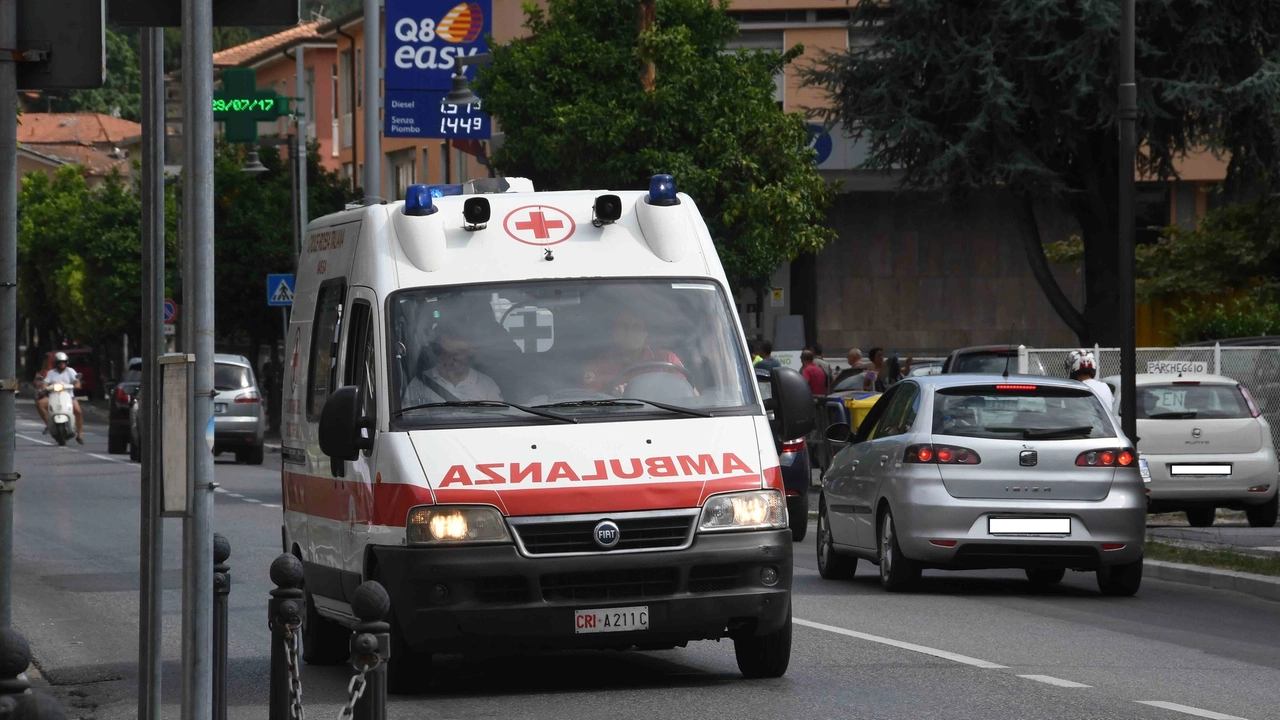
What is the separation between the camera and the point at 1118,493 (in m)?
14.8

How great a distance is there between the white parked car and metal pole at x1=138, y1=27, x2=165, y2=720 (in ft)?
51.2

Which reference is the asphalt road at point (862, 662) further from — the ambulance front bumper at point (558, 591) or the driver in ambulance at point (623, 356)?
the driver in ambulance at point (623, 356)

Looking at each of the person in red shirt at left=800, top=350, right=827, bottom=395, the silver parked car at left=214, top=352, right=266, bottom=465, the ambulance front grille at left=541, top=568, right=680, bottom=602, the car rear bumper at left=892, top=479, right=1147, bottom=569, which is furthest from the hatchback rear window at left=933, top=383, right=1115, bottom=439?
the silver parked car at left=214, top=352, right=266, bottom=465

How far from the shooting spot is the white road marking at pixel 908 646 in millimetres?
11141

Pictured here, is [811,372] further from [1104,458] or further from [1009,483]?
[1009,483]

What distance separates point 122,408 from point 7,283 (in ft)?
111

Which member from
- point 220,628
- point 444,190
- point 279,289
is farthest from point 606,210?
point 279,289

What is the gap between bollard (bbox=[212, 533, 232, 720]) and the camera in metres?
7.87

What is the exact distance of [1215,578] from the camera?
16.3 metres

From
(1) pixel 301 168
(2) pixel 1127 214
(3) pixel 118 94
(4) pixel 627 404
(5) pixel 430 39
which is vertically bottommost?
(4) pixel 627 404

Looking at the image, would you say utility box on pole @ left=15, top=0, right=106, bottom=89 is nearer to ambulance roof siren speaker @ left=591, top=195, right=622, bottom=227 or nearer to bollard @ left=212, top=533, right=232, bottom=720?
bollard @ left=212, top=533, right=232, bottom=720

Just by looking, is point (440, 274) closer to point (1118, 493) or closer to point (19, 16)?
point (19, 16)

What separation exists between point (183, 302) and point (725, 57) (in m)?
24.8

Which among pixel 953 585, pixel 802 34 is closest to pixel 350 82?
pixel 802 34
